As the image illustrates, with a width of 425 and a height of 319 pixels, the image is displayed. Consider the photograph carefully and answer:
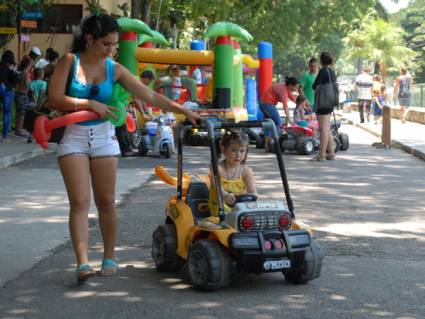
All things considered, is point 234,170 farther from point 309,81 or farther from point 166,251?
point 309,81

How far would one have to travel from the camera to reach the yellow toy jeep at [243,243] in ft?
20.6

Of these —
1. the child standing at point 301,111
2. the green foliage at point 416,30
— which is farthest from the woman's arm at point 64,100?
the green foliage at point 416,30

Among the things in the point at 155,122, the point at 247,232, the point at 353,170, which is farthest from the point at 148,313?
the point at 155,122

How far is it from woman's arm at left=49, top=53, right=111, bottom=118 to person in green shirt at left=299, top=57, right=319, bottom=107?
45.8ft

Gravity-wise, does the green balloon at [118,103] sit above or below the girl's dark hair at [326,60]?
below

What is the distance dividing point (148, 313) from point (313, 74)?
15.0 m

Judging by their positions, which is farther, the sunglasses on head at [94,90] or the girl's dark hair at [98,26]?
the sunglasses on head at [94,90]

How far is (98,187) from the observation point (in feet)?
21.6

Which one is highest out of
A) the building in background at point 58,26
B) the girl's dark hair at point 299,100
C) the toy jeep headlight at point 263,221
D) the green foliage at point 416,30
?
the green foliage at point 416,30

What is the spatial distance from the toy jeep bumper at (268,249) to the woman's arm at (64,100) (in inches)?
46.4

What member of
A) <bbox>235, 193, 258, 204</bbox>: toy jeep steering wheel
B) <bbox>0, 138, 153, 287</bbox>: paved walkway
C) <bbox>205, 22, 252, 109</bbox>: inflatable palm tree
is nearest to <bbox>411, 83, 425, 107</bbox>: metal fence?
<bbox>205, 22, 252, 109</bbox>: inflatable palm tree

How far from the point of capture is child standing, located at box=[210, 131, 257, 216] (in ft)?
23.0

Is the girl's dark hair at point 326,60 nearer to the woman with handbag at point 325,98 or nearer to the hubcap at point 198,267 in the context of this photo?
the woman with handbag at point 325,98

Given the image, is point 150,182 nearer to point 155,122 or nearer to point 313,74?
point 155,122
